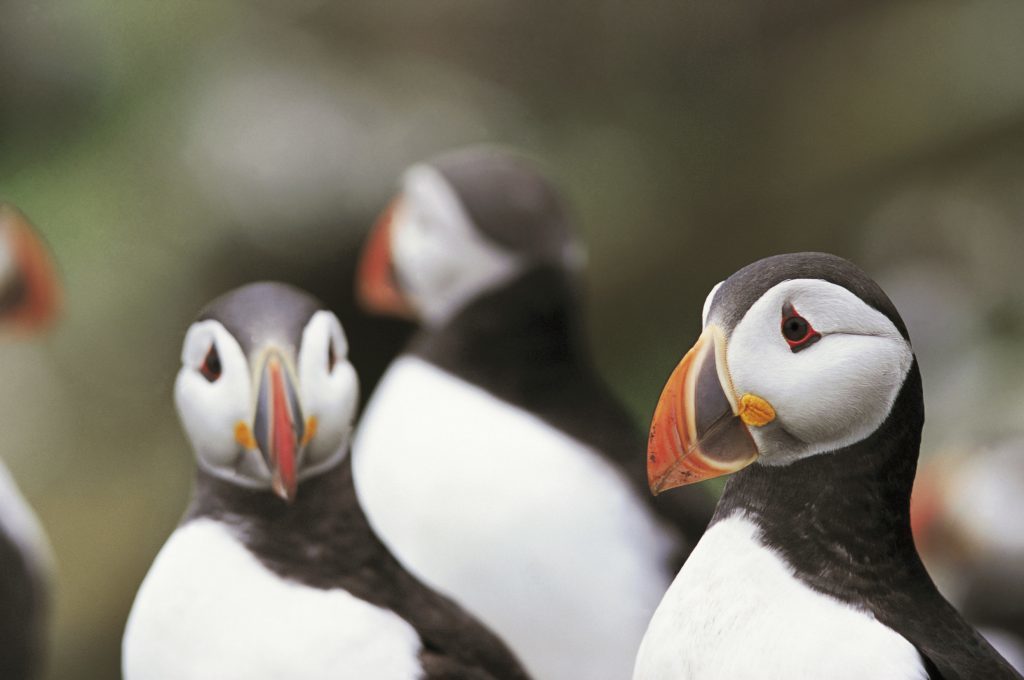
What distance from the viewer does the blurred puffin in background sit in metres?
3.38

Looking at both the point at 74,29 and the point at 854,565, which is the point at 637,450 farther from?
the point at 74,29

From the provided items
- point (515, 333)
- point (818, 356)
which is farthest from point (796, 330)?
point (515, 333)

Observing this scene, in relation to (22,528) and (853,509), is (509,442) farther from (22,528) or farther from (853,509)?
(853,509)

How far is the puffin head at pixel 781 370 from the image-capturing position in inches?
58.4

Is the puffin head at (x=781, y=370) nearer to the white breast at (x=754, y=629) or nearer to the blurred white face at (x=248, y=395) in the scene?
the white breast at (x=754, y=629)

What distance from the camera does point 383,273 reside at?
2.92m

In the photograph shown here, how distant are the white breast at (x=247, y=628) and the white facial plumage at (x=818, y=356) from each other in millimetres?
584

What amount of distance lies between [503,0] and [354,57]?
70cm

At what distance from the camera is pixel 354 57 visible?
20.3 ft

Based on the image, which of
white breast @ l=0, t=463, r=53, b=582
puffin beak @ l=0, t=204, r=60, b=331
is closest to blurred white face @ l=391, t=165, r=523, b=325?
puffin beak @ l=0, t=204, r=60, b=331

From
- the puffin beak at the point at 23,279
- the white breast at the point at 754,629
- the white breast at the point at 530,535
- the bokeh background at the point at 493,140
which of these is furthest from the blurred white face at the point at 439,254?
the bokeh background at the point at 493,140

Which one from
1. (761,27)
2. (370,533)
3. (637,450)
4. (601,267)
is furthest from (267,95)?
(370,533)

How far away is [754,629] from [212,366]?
77 cm

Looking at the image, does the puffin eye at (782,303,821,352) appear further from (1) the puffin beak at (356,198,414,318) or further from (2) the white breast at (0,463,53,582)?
(2) the white breast at (0,463,53,582)
